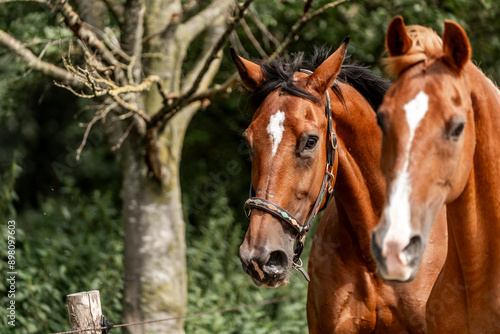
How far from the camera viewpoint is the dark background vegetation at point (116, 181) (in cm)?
617

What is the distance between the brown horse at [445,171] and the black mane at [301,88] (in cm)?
85

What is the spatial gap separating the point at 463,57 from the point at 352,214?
129 cm

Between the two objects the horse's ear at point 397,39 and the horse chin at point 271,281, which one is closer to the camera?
the horse's ear at point 397,39

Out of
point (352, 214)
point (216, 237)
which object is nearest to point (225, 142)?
point (216, 237)

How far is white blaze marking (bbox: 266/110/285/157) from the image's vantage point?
2.97 m

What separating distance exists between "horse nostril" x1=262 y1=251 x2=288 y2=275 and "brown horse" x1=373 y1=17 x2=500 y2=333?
0.68 metres

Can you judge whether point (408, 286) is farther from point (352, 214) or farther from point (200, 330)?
point (200, 330)

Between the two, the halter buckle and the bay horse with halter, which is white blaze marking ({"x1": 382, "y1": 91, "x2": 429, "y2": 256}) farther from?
the halter buckle

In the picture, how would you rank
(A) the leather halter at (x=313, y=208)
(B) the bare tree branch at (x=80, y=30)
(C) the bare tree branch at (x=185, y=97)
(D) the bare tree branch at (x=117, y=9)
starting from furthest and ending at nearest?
(D) the bare tree branch at (x=117, y=9), (C) the bare tree branch at (x=185, y=97), (B) the bare tree branch at (x=80, y=30), (A) the leather halter at (x=313, y=208)

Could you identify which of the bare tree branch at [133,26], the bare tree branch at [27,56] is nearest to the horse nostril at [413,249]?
the bare tree branch at [27,56]

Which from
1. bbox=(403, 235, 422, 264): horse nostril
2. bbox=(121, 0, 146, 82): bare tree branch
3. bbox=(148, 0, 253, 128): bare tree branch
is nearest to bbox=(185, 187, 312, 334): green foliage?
bbox=(148, 0, 253, 128): bare tree branch

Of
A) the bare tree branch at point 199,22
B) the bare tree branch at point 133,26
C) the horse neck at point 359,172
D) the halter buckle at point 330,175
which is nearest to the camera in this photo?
the halter buckle at point 330,175

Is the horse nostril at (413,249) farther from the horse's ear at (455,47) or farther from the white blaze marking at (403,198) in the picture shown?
the horse's ear at (455,47)

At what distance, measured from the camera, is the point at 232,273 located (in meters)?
7.27
